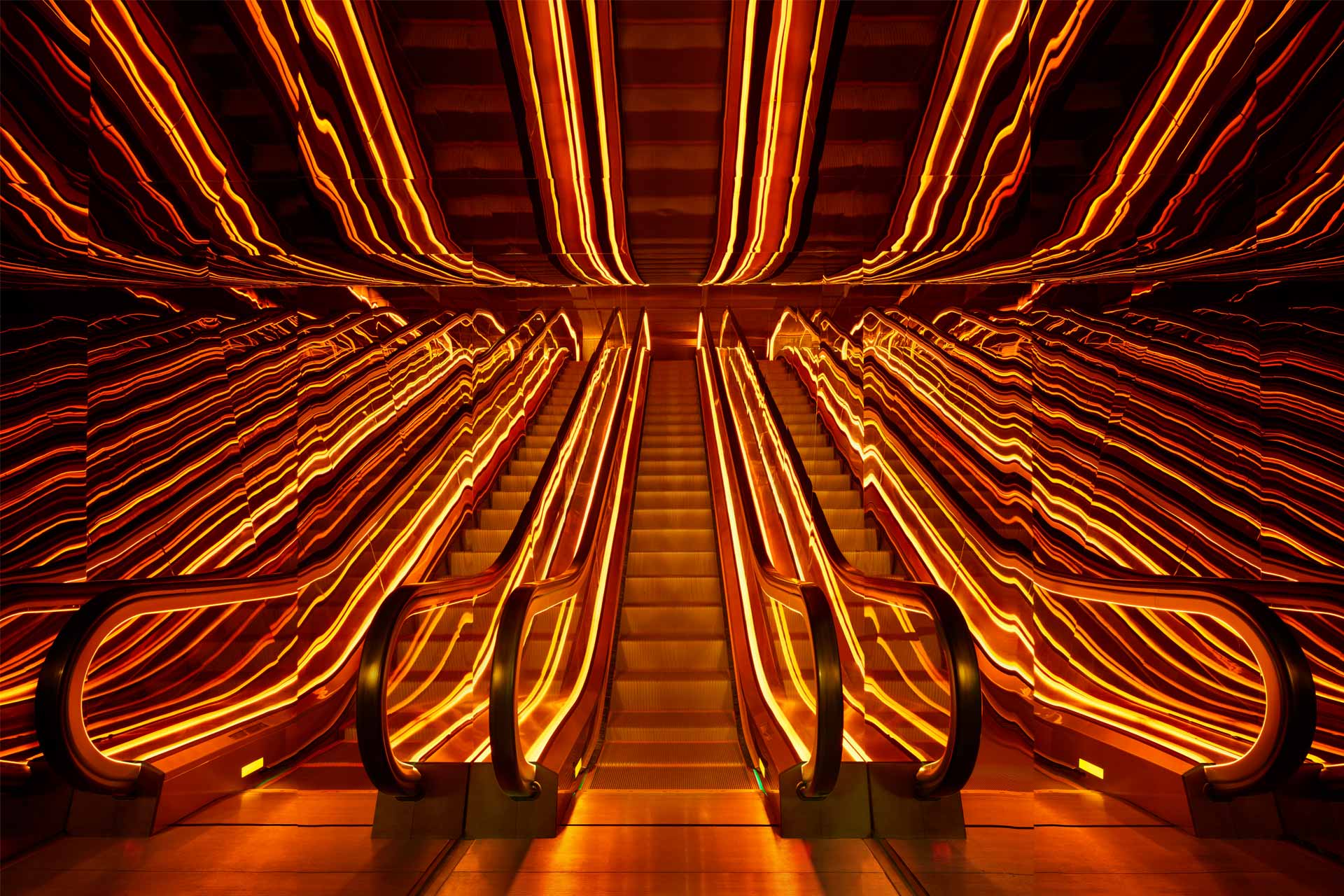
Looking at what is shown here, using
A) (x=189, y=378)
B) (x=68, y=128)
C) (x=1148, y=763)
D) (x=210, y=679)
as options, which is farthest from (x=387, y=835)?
(x=68, y=128)

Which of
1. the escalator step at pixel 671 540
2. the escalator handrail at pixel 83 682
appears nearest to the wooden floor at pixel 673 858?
the escalator handrail at pixel 83 682

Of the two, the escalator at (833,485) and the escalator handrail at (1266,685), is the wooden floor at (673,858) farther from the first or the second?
the escalator at (833,485)

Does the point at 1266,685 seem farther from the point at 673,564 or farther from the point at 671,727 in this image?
the point at 673,564

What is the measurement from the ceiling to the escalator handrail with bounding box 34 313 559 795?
1.35 m

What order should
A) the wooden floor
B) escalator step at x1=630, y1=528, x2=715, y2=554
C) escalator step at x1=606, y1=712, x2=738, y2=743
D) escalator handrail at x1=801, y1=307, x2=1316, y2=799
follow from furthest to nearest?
escalator step at x1=630, y1=528, x2=715, y2=554 < escalator step at x1=606, y1=712, x2=738, y2=743 < the wooden floor < escalator handrail at x1=801, y1=307, x2=1316, y2=799

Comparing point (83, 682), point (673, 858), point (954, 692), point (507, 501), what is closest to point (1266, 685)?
point (954, 692)

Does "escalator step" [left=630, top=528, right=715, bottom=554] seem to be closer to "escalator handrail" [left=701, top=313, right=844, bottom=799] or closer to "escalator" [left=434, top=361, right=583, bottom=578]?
"escalator" [left=434, top=361, right=583, bottom=578]

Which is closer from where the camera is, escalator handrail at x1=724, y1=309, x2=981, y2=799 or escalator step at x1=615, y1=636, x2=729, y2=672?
escalator handrail at x1=724, y1=309, x2=981, y2=799

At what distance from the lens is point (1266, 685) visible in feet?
7.14

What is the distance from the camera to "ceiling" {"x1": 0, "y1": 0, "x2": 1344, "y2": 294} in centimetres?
298

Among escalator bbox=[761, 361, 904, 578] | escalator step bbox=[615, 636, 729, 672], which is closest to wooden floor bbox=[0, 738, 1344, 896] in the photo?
escalator step bbox=[615, 636, 729, 672]

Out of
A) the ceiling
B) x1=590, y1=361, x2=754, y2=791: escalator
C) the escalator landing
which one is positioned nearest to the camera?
the escalator landing

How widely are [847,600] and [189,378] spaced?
3.44 meters

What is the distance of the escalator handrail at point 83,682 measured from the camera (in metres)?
2.15
